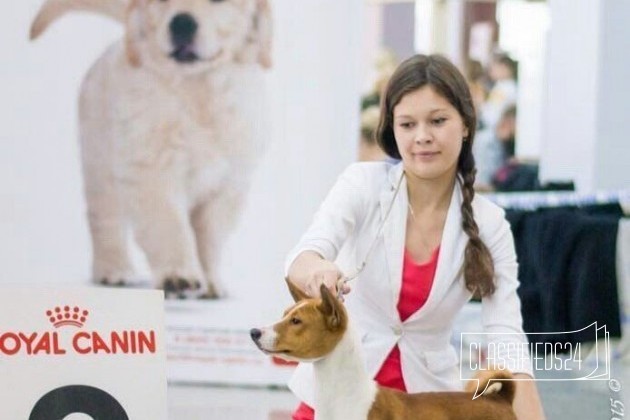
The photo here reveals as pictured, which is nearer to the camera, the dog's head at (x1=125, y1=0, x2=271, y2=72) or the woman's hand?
the woman's hand

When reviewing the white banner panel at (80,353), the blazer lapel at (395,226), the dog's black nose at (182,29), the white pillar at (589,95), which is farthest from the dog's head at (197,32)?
the blazer lapel at (395,226)

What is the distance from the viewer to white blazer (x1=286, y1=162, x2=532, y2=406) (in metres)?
1.69

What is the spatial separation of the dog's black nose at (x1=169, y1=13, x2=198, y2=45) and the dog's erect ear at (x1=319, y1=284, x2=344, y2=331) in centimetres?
278

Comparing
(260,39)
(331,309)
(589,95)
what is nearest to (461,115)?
(331,309)

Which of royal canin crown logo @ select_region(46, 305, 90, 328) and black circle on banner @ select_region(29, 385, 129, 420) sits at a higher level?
royal canin crown logo @ select_region(46, 305, 90, 328)

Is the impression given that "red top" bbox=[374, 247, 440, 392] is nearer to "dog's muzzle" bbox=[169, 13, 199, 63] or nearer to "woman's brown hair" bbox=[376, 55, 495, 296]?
"woman's brown hair" bbox=[376, 55, 495, 296]

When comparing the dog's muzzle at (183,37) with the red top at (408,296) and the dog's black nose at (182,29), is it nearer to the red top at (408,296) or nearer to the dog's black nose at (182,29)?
the dog's black nose at (182,29)

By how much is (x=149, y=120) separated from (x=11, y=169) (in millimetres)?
535

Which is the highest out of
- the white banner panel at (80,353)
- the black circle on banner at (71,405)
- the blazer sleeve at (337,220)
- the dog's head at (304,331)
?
the blazer sleeve at (337,220)

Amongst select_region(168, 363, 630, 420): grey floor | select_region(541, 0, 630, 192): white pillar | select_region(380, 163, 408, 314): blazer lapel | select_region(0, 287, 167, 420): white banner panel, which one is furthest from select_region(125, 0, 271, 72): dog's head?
select_region(380, 163, 408, 314): blazer lapel

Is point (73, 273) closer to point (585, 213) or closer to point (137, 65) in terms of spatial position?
point (137, 65)

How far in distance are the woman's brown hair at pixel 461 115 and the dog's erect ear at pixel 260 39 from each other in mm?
2399

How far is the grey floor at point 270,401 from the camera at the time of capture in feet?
12.7

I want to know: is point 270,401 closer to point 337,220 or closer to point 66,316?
point 66,316
